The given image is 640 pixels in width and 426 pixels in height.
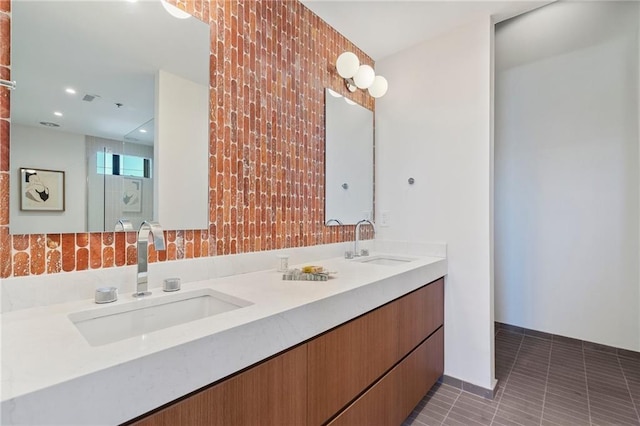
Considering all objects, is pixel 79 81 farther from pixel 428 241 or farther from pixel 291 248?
pixel 428 241

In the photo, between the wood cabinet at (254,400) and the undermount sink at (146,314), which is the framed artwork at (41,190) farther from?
the wood cabinet at (254,400)

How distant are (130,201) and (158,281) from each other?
0.33 m

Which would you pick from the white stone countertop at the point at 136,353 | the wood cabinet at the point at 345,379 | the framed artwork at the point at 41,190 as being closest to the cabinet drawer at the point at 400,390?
the wood cabinet at the point at 345,379

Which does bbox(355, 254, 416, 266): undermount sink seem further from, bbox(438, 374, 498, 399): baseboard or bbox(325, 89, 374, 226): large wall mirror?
bbox(438, 374, 498, 399): baseboard

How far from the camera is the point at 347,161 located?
2.25 meters

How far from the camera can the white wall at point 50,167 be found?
37.6 inches

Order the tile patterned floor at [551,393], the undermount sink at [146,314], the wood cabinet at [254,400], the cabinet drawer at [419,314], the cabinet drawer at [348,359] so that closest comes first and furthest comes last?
the wood cabinet at [254,400] < the undermount sink at [146,314] < the cabinet drawer at [348,359] < the cabinet drawer at [419,314] < the tile patterned floor at [551,393]

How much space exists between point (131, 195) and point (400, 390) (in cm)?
155

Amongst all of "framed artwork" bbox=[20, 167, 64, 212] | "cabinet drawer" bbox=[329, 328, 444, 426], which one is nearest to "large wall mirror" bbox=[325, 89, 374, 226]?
"cabinet drawer" bbox=[329, 328, 444, 426]

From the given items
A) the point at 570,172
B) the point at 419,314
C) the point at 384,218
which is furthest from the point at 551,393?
the point at 570,172

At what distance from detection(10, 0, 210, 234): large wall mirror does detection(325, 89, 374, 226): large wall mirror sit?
3.02 ft

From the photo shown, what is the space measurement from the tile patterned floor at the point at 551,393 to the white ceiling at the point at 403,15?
2399 mm

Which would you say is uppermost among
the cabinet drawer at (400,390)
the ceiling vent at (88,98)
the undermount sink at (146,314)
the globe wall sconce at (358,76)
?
the globe wall sconce at (358,76)

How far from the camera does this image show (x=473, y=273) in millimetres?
2014
